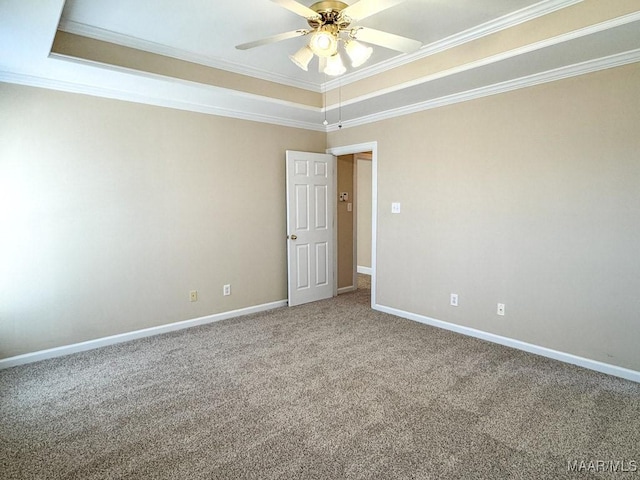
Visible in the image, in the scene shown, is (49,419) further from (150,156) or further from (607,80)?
(607,80)

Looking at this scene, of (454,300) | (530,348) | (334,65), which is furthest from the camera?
(454,300)

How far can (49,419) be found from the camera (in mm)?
2316

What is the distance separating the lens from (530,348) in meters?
3.28

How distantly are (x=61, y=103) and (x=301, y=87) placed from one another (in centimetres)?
237

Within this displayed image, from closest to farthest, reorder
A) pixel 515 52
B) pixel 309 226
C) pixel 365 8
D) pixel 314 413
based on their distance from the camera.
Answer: pixel 365 8 < pixel 314 413 < pixel 515 52 < pixel 309 226

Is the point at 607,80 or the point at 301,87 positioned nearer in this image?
the point at 607,80

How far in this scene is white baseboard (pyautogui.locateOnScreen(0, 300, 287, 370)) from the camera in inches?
123

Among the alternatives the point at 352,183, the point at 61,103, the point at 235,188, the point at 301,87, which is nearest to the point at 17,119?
the point at 61,103

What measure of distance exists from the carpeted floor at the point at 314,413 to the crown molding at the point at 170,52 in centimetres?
274

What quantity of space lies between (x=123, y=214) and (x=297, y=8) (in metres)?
2.64

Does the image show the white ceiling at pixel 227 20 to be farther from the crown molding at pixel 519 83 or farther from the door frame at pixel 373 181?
the door frame at pixel 373 181

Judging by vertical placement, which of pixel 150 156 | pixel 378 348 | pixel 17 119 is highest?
pixel 17 119

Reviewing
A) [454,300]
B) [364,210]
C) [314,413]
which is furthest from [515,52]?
[364,210]

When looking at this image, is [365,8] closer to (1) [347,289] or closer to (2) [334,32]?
(2) [334,32]
